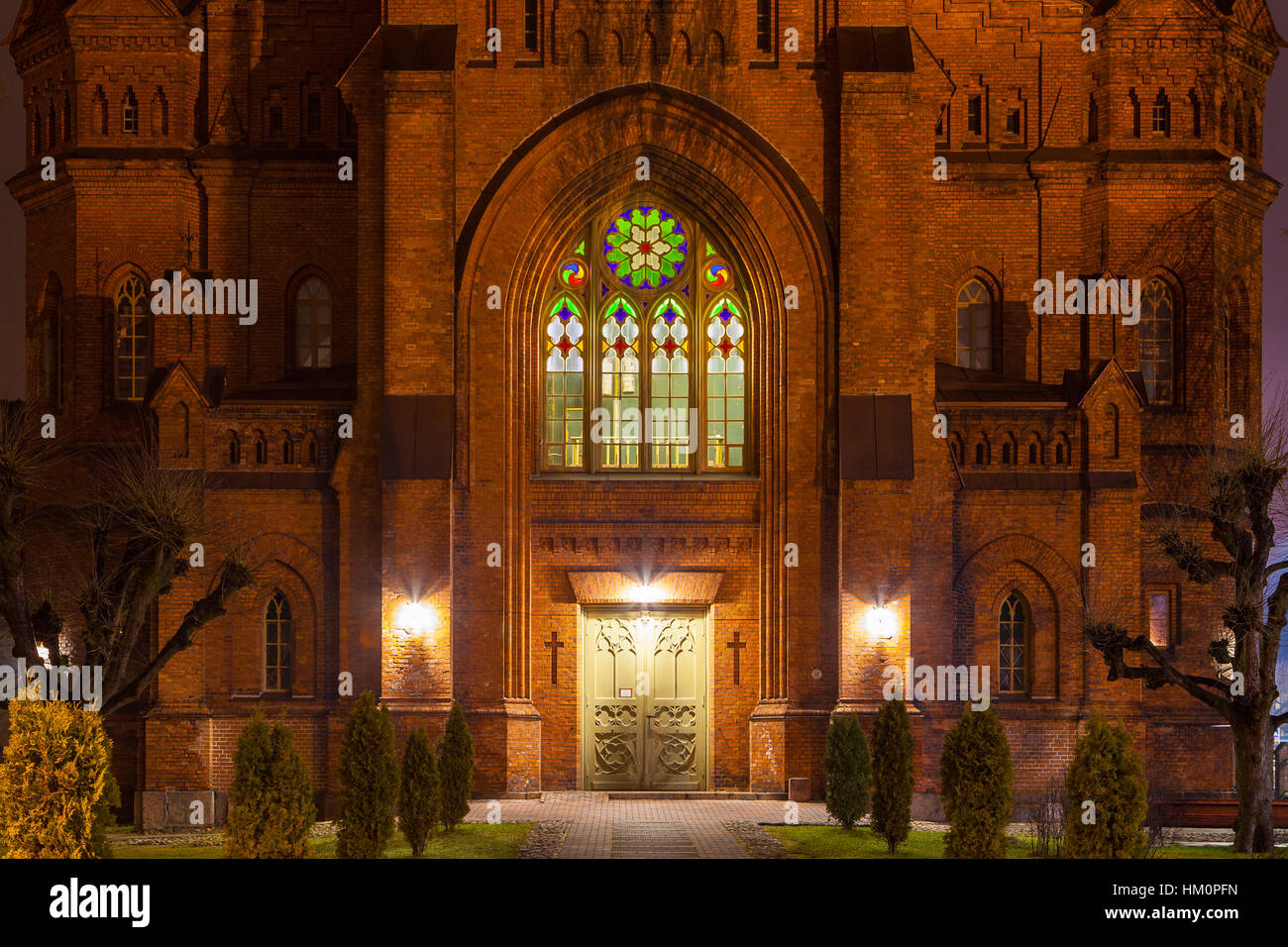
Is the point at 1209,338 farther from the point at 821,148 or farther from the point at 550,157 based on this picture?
the point at 550,157

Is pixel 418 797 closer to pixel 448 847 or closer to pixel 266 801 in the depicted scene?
pixel 448 847

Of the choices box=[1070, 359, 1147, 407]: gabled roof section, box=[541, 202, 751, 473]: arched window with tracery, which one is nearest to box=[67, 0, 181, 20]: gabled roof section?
box=[541, 202, 751, 473]: arched window with tracery

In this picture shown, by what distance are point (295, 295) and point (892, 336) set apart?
1037cm

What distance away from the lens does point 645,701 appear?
2470 cm

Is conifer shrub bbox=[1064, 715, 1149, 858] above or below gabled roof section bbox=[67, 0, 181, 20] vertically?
below

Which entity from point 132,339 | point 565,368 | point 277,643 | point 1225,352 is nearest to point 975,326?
point 1225,352

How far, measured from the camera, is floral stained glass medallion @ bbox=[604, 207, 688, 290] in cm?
2533

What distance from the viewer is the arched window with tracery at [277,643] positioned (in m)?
25.0

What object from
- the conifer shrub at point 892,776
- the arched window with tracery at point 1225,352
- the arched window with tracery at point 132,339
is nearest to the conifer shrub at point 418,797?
the conifer shrub at point 892,776

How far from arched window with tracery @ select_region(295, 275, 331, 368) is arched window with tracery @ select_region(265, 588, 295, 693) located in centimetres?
448

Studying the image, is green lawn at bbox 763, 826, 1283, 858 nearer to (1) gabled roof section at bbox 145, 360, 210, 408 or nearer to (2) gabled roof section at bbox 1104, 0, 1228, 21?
(1) gabled roof section at bbox 145, 360, 210, 408

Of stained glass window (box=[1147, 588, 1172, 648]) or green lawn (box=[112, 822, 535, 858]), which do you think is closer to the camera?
green lawn (box=[112, 822, 535, 858])

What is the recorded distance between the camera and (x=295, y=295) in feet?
89.5

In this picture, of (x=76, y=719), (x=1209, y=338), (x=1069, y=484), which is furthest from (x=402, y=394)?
(x=1209, y=338)
